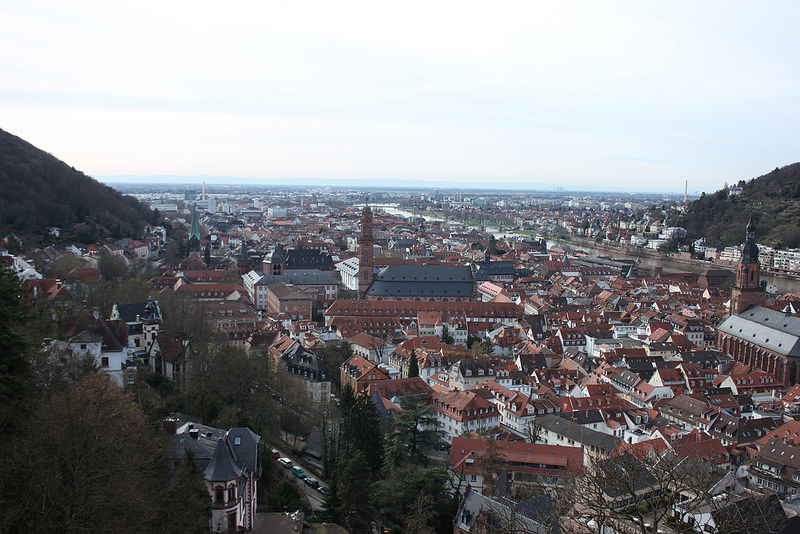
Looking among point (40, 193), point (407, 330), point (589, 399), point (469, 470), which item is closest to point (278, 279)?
point (407, 330)

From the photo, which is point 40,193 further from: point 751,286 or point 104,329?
point 751,286

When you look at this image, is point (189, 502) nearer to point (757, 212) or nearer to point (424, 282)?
point (424, 282)

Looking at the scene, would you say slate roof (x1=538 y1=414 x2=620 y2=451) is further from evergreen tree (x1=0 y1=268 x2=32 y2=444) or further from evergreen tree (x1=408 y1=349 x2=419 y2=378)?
evergreen tree (x1=0 y1=268 x2=32 y2=444)

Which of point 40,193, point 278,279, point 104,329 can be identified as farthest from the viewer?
point 40,193

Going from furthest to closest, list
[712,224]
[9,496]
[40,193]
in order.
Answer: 1. [712,224]
2. [40,193]
3. [9,496]

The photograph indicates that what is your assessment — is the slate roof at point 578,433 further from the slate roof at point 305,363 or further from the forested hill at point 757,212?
the forested hill at point 757,212

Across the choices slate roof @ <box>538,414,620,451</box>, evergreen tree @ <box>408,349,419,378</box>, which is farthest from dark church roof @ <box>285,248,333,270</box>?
slate roof @ <box>538,414,620,451</box>

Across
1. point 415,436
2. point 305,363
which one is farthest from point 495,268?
point 415,436
